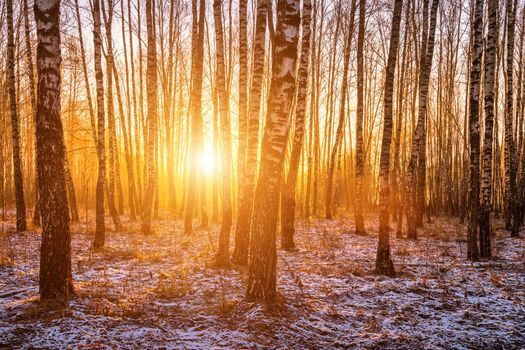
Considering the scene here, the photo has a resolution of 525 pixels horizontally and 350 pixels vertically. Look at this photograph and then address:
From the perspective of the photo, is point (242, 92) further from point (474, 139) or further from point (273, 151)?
point (474, 139)

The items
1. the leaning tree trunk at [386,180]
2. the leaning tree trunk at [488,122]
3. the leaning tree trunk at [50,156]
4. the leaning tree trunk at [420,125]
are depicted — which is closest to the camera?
the leaning tree trunk at [50,156]

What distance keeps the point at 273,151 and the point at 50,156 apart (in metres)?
3.04

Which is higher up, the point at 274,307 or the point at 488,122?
the point at 488,122

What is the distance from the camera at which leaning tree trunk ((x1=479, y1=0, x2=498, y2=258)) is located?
845 cm

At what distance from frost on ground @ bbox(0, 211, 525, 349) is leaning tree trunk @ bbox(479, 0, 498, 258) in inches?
23.5

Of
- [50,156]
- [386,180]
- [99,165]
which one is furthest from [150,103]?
[386,180]

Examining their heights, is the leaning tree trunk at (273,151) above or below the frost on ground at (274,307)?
above

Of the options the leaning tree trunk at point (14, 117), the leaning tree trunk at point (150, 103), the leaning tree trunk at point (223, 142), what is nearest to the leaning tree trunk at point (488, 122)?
the leaning tree trunk at point (223, 142)

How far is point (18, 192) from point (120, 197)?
7.68 m

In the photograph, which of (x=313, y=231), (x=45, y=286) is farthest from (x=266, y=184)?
(x=313, y=231)

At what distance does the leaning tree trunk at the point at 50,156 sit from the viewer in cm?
456

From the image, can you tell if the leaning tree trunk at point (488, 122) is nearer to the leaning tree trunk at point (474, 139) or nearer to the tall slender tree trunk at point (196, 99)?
the leaning tree trunk at point (474, 139)

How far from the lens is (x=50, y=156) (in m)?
4.57

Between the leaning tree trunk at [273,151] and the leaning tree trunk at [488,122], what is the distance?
658 cm
